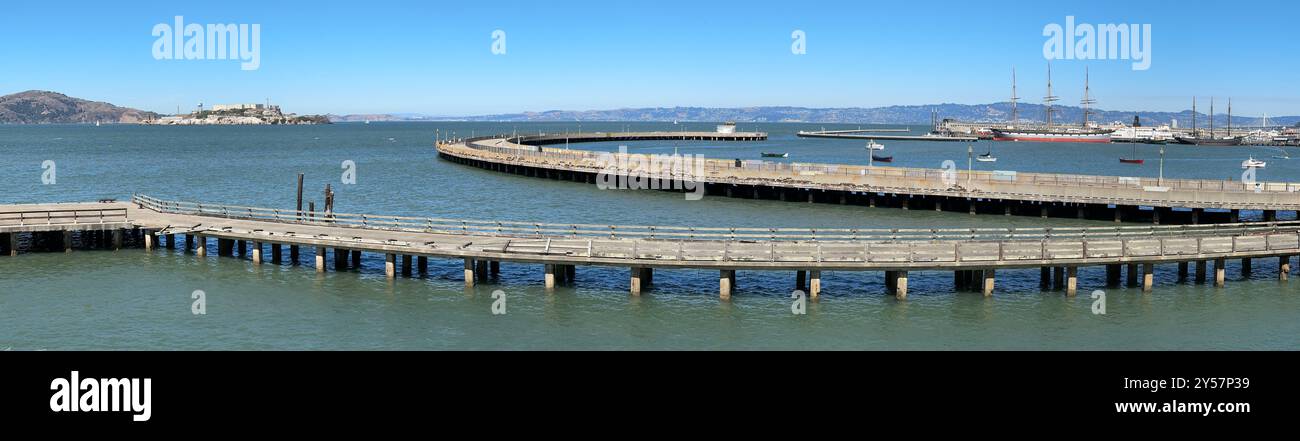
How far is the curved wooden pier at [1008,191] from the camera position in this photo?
54469 millimetres

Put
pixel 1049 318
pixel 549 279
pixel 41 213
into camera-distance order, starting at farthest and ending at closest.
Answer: pixel 41 213 → pixel 549 279 → pixel 1049 318

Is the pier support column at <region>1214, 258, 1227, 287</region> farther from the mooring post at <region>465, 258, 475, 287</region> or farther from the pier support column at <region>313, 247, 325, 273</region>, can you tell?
the pier support column at <region>313, 247, 325, 273</region>

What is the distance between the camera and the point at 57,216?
41406mm

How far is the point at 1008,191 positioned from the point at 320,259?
39.8m

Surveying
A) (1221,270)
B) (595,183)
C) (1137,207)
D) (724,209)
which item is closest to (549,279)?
(1221,270)

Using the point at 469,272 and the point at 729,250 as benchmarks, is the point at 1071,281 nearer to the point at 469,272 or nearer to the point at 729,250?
the point at 729,250

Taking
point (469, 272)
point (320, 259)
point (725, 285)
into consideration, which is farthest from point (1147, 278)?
point (320, 259)

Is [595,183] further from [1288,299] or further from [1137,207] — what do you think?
[1288,299]

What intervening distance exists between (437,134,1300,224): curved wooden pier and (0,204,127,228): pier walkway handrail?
39.0 metres

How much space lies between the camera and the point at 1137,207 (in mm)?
56250

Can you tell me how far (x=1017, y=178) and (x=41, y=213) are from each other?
5222 centimetres

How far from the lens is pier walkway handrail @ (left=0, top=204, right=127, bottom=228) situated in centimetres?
4056

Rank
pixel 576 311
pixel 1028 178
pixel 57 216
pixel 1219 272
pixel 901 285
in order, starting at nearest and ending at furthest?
pixel 576 311 < pixel 901 285 < pixel 1219 272 < pixel 57 216 < pixel 1028 178

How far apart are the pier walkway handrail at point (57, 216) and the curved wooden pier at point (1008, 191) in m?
39.0
